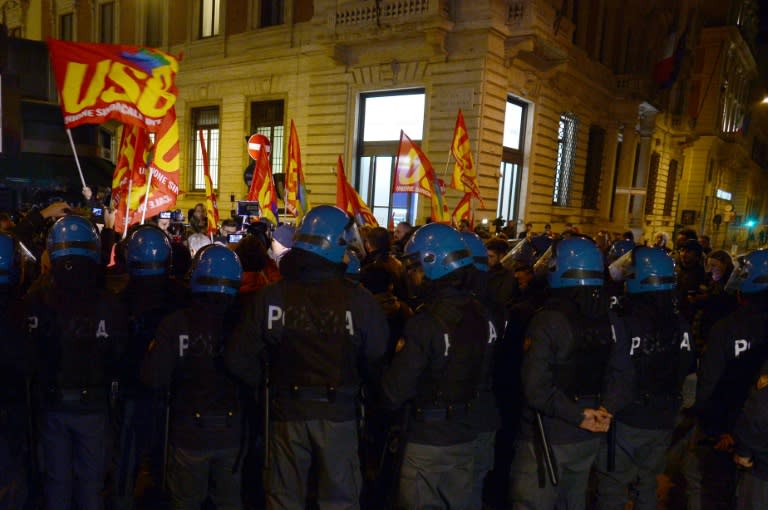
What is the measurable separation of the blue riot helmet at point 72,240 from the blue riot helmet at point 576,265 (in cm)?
289

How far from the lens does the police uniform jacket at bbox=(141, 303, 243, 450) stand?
3.00 m

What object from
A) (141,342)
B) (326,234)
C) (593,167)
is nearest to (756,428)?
(326,234)

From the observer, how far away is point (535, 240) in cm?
643

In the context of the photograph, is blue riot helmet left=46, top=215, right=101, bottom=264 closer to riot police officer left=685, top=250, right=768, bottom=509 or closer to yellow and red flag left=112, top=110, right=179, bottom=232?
yellow and red flag left=112, top=110, right=179, bottom=232

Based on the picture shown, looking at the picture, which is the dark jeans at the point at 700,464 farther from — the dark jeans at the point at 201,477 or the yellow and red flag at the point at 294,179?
the yellow and red flag at the point at 294,179

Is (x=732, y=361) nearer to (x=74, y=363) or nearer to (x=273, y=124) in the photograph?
(x=74, y=363)

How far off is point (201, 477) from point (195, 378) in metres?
0.60

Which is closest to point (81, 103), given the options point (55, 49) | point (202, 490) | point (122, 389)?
point (55, 49)

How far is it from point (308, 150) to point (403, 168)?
348 inches

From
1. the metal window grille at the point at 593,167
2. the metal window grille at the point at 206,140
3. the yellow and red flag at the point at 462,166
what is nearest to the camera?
the yellow and red flag at the point at 462,166

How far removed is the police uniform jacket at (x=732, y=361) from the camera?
11.0ft

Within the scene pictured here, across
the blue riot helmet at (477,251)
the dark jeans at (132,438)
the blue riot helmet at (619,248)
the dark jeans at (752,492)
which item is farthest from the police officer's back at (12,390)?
the blue riot helmet at (619,248)

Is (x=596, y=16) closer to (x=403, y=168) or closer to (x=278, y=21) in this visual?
(x=278, y=21)

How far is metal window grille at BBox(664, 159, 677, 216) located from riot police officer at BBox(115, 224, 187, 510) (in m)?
31.2
